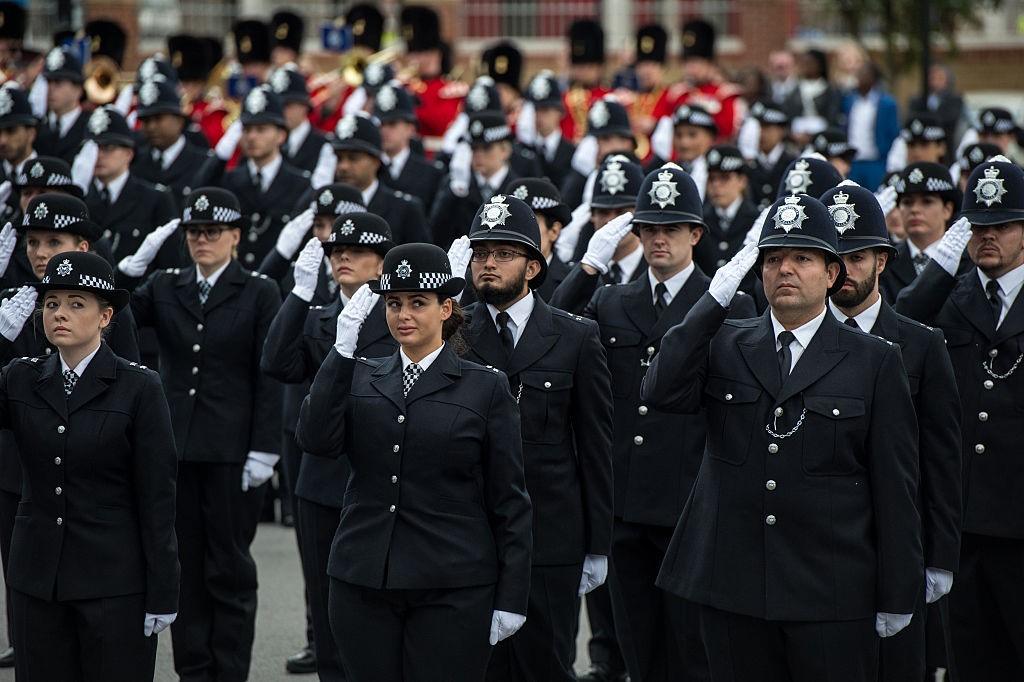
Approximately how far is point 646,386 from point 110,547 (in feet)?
6.71

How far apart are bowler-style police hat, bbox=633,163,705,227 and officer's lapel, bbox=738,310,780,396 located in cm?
169

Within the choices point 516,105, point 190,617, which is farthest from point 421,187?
point 190,617

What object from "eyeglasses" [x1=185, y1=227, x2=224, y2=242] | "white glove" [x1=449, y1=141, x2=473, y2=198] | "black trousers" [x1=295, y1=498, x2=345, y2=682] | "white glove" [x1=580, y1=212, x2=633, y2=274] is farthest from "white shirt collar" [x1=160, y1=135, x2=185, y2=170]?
"white glove" [x1=580, y1=212, x2=633, y2=274]

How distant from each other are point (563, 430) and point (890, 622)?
1.69 m

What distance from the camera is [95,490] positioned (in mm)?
6172

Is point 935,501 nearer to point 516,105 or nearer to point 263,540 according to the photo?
point 263,540

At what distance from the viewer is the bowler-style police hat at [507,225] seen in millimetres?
6746

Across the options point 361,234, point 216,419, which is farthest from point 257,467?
point 361,234

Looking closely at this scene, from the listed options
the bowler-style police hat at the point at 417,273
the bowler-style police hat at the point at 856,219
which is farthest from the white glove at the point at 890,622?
the bowler-style police hat at the point at 417,273

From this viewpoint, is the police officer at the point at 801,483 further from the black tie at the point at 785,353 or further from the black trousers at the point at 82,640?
the black trousers at the point at 82,640

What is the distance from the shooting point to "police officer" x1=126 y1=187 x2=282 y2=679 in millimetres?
7875

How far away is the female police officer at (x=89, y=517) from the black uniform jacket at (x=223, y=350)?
1.73 m

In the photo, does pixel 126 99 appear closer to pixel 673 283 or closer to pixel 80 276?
pixel 673 283

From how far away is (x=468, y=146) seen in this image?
483 inches
